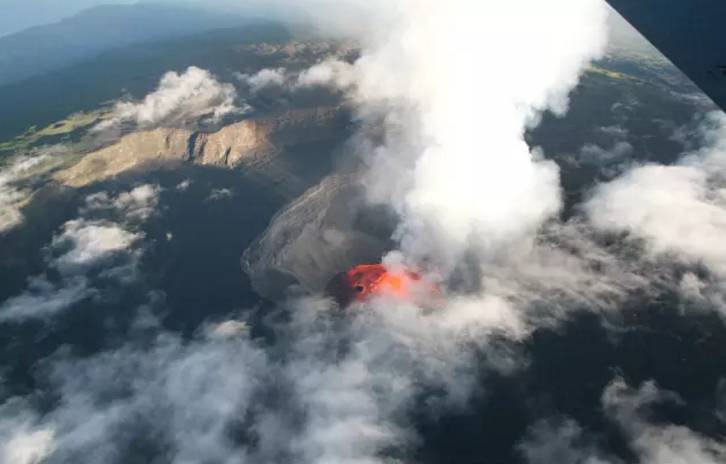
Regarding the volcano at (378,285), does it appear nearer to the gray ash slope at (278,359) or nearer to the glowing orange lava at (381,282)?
the glowing orange lava at (381,282)

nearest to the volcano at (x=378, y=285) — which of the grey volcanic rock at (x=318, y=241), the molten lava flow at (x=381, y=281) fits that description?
the molten lava flow at (x=381, y=281)

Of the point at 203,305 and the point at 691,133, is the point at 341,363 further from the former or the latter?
the point at 691,133

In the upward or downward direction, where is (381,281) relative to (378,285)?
upward

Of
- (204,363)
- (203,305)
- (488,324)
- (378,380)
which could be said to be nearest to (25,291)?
(203,305)

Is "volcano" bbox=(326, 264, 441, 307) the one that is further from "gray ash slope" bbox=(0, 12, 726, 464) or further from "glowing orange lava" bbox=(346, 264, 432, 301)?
"gray ash slope" bbox=(0, 12, 726, 464)

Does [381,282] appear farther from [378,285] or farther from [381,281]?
[378,285]

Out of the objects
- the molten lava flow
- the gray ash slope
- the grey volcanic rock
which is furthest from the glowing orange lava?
the gray ash slope

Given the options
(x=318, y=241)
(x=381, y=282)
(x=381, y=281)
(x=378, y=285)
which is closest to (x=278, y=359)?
(x=378, y=285)

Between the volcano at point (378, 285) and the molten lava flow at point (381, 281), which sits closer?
the volcano at point (378, 285)
